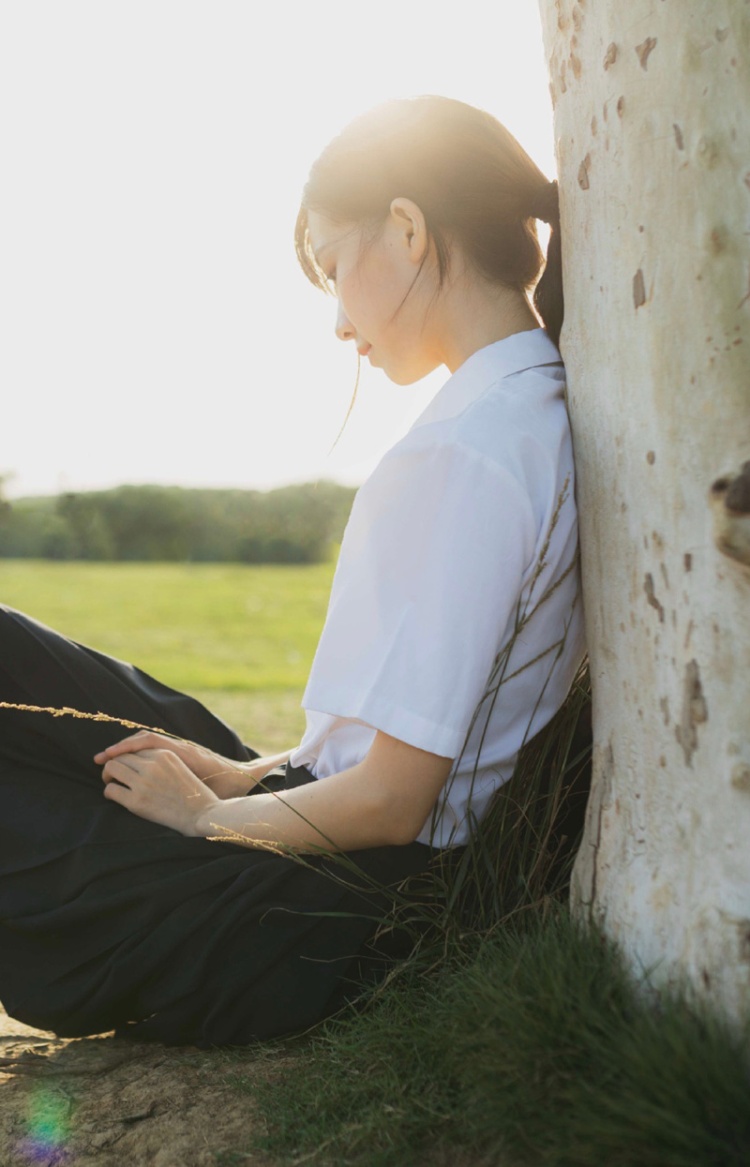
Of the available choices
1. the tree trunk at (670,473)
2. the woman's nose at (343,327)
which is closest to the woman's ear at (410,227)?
the woman's nose at (343,327)

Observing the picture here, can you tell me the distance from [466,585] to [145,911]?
0.86m

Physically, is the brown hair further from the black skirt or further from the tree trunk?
the black skirt

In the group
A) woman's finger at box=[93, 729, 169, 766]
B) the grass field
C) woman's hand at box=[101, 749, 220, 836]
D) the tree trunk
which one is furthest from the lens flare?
the grass field

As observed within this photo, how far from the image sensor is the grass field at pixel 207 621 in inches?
322

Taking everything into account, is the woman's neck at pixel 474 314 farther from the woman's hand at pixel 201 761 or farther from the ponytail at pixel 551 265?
the woman's hand at pixel 201 761

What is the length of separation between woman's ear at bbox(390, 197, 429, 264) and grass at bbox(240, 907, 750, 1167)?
46.2 inches

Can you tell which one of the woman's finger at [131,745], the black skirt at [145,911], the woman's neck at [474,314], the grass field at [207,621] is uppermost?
the woman's neck at [474,314]

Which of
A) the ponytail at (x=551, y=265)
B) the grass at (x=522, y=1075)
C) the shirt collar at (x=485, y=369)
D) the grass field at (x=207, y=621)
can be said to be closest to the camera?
the grass at (x=522, y=1075)

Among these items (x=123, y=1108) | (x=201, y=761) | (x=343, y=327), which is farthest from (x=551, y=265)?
(x=123, y=1108)

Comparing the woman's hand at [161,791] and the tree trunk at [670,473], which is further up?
the tree trunk at [670,473]

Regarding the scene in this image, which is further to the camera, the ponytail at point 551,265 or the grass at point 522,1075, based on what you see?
the ponytail at point 551,265

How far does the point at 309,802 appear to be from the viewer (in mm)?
1833

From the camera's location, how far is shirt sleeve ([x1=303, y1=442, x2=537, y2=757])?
5.44 ft

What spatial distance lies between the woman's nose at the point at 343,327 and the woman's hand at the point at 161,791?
905mm
